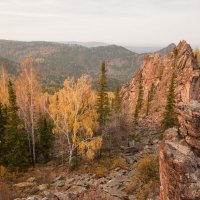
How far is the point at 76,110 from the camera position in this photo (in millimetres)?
35562

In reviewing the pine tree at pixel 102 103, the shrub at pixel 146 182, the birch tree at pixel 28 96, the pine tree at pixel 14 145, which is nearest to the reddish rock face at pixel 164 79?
the pine tree at pixel 102 103

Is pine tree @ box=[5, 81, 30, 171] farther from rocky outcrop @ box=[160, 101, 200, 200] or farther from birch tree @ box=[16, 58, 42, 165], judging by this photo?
rocky outcrop @ box=[160, 101, 200, 200]

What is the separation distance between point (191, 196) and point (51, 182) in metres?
24.2

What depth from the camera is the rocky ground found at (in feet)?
82.5

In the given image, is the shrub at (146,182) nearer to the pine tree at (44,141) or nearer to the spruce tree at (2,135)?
the pine tree at (44,141)

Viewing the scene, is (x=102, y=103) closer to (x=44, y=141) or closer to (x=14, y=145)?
(x=44, y=141)

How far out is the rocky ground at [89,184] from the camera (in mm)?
25141

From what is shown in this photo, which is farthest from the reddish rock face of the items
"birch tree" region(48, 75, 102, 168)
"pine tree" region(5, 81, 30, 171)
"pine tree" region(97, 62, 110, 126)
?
"pine tree" region(5, 81, 30, 171)

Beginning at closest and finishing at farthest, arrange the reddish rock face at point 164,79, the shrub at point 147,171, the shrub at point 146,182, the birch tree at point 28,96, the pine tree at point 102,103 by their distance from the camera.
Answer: the shrub at point 146,182
the shrub at point 147,171
the birch tree at point 28,96
the pine tree at point 102,103
the reddish rock face at point 164,79

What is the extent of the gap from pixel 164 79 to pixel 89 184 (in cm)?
4707

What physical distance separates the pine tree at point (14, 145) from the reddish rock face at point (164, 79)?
93.9 feet

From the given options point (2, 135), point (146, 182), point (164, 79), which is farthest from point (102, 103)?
point (164, 79)

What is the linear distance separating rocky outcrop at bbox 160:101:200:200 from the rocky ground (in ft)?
26.0

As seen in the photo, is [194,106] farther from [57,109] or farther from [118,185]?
[57,109]
